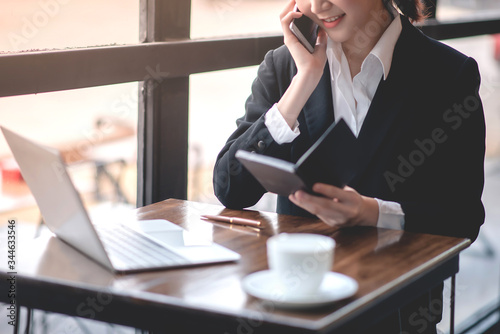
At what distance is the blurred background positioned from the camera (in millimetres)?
1620

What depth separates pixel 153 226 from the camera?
54.1 inches

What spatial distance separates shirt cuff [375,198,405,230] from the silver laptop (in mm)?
394

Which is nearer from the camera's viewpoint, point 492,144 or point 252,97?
point 252,97

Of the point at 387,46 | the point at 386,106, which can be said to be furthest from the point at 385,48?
the point at 386,106

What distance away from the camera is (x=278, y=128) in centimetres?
158

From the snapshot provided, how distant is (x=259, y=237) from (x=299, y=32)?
594 mm

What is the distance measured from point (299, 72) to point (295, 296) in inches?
31.2

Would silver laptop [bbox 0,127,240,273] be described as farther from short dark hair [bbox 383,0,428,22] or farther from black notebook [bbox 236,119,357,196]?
short dark hair [bbox 383,0,428,22]

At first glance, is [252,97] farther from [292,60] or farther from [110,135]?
[110,135]

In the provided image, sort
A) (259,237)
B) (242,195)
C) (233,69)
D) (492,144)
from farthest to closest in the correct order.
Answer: (492,144), (233,69), (242,195), (259,237)

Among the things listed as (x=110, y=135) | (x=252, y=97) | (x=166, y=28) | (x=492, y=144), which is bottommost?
(x=492, y=144)

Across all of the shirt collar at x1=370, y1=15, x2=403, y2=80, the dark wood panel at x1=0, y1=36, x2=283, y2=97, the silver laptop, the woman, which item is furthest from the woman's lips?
the silver laptop

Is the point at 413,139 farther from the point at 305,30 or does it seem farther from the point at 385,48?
the point at 305,30

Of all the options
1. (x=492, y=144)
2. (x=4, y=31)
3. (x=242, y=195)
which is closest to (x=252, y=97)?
(x=242, y=195)
